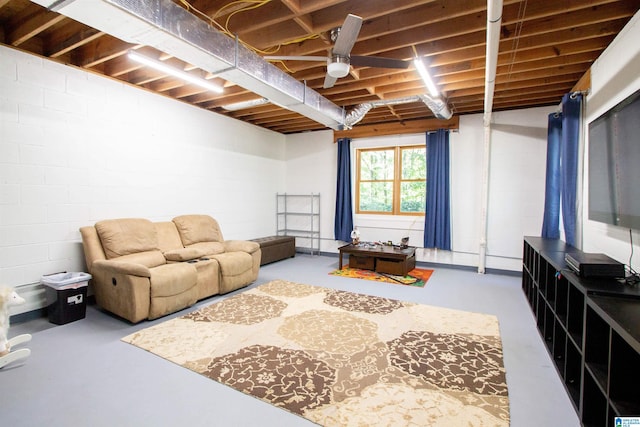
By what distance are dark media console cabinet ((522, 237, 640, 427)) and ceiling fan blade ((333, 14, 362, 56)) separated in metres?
2.14

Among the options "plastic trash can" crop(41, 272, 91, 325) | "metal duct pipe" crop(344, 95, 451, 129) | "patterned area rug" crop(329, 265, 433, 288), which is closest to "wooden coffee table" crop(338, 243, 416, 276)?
"patterned area rug" crop(329, 265, 433, 288)

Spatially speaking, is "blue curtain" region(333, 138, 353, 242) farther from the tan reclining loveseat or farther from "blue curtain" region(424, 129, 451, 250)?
the tan reclining loveseat

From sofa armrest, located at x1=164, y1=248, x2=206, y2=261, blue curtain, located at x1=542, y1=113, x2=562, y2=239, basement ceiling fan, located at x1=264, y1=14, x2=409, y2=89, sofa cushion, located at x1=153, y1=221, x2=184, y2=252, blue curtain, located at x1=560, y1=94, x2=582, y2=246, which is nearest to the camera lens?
basement ceiling fan, located at x1=264, y1=14, x2=409, y2=89

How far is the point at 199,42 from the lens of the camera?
2619 mm

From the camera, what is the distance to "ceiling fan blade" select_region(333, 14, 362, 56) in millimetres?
2020

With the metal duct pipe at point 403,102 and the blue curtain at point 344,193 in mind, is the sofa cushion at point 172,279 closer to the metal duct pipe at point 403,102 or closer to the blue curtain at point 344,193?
the metal duct pipe at point 403,102

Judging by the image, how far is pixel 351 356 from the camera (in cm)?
258

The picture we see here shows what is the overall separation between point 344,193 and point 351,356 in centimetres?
432

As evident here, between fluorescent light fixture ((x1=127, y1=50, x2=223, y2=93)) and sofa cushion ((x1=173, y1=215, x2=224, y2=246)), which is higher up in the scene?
fluorescent light fixture ((x1=127, y1=50, x2=223, y2=93))

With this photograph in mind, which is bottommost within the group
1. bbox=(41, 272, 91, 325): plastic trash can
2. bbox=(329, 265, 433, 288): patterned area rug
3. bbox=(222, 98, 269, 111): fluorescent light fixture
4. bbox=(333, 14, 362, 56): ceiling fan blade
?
bbox=(329, 265, 433, 288): patterned area rug

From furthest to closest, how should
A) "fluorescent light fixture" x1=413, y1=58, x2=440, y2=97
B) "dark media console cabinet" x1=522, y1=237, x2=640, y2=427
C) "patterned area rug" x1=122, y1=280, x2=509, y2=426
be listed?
"fluorescent light fixture" x1=413, y1=58, x2=440, y2=97, "patterned area rug" x1=122, y1=280, x2=509, y2=426, "dark media console cabinet" x1=522, y1=237, x2=640, y2=427

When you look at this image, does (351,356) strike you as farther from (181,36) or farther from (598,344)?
(181,36)

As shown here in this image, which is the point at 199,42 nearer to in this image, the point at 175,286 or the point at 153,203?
the point at 175,286

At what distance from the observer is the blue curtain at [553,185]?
4281 mm
